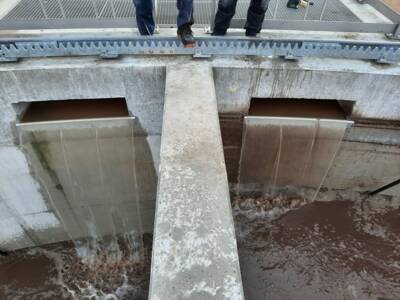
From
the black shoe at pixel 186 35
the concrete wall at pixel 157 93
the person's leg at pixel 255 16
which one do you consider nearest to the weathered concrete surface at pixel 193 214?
the concrete wall at pixel 157 93

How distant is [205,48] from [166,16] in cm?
163

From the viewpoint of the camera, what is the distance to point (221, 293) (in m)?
1.73

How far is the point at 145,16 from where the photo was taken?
4195 mm

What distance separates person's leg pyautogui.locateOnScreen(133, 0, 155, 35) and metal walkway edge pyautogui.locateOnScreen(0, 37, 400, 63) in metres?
0.53

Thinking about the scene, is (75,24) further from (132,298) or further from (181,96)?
(132,298)

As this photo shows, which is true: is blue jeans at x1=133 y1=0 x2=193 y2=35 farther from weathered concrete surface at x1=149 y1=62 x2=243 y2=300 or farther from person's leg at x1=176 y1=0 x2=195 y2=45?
weathered concrete surface at x1=149 y1=62 x2=243 y2=300

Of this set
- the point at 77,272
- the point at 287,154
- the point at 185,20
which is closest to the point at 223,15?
the point at 185,20

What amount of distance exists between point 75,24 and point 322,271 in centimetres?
562

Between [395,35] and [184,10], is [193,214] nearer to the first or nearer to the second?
[184,10]

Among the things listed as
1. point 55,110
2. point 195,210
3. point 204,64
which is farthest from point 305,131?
point 55,110

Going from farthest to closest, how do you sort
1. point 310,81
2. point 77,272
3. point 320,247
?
1. point 77,272
2. point 320,247
3. point 310,81

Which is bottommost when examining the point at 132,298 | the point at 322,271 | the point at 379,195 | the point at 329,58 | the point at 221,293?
the point at 132,298

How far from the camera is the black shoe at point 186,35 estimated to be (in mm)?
3894

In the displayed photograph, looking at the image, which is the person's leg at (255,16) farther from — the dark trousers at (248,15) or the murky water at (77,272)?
the murky water at (77,272)
